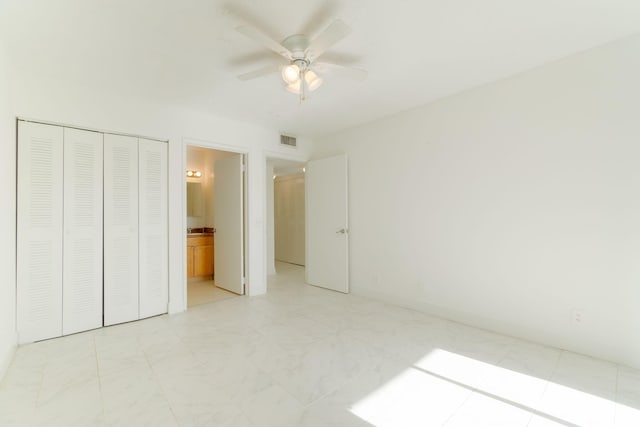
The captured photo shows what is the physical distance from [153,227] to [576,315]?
14.0ft

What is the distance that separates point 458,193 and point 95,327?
13.4ft

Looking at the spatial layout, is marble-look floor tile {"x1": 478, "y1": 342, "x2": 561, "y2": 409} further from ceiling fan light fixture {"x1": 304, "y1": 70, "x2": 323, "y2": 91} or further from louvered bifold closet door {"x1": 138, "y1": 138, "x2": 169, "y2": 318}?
louvered bifold closet door {"x1": 138, "y1": 138, "x2": 169, "y2": 318}

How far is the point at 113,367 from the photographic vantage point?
2221 mm

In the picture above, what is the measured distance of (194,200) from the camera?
5.52m

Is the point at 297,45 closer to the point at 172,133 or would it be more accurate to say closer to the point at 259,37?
the point at 259,37

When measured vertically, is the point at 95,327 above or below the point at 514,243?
below

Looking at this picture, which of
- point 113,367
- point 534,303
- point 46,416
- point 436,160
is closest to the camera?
point 46,416

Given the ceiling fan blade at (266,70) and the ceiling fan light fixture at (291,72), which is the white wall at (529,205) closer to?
the ceiling fan light fixture at (291,72)

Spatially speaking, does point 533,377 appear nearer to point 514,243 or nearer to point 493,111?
point 514,243

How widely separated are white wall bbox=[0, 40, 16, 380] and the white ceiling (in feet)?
1.29

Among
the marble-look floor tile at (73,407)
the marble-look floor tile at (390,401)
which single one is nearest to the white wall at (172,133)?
the marble-look floor tile at (73,407)

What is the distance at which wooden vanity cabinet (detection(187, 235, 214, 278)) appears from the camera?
493 cm

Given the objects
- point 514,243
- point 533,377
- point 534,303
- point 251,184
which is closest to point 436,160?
point 514,243

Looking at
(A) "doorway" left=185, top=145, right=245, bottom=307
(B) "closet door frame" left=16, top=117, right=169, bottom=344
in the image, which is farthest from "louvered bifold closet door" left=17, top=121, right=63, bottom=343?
(A) "doorway" left=185, top=145, right=245, bottom=307
